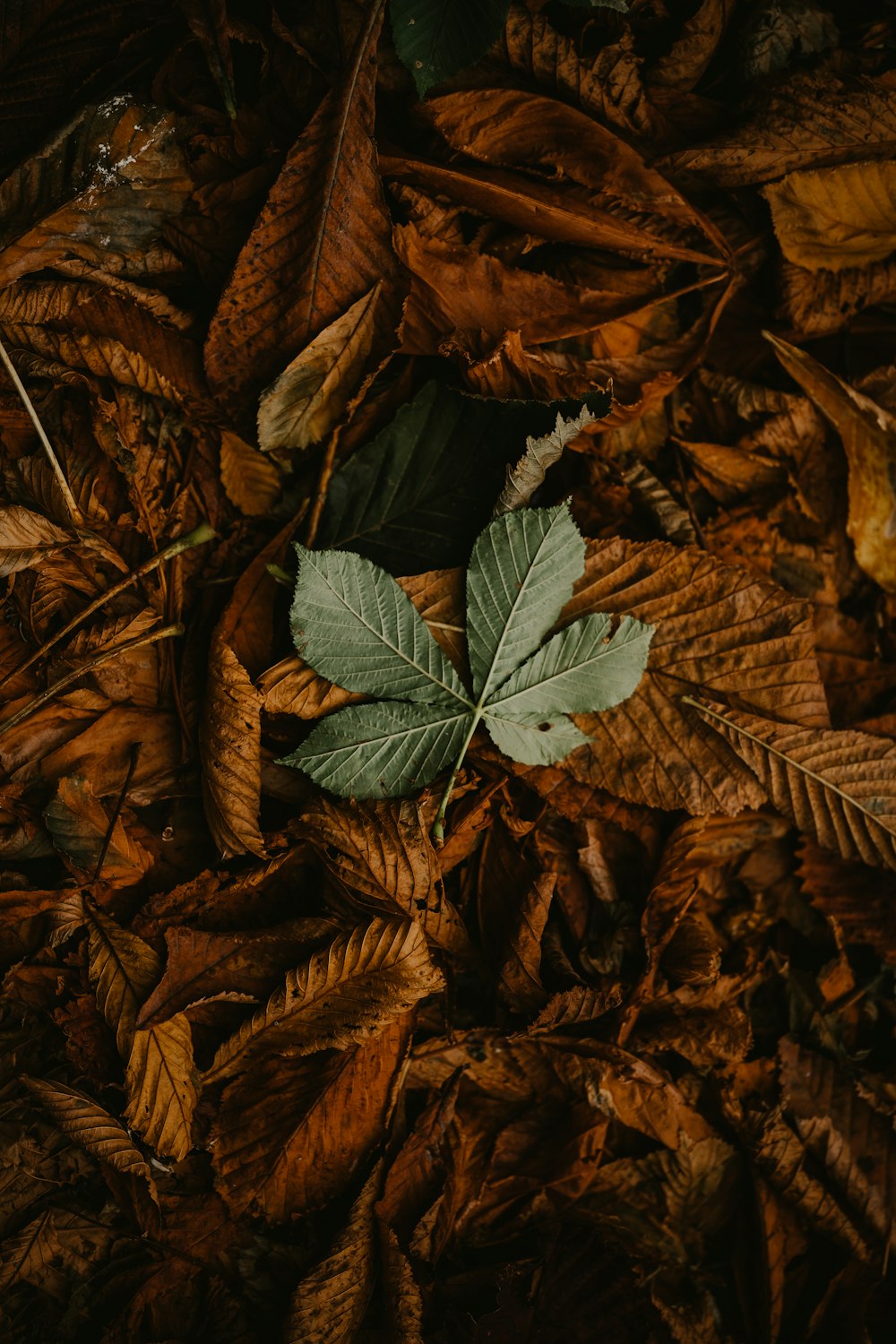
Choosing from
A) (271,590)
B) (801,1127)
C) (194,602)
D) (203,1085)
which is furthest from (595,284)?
(801,1127)

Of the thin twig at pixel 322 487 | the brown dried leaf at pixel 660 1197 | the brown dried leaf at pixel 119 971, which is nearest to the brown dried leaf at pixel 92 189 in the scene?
the thin twig at pixel 322 487

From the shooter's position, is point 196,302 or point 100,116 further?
point 196,302

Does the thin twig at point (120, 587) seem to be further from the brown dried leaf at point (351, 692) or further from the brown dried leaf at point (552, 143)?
the brown dried leaf at point (552, 143)

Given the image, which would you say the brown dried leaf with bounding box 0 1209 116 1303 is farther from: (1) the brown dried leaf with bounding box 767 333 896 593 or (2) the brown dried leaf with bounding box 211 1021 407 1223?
(1) the brown dried leaf with bounding box 767 333 896 593

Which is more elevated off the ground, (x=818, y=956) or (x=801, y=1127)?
(x=818, y=956)

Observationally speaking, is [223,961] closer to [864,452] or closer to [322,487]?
[322,487]

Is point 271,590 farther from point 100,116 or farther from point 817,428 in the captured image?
point 817,428
